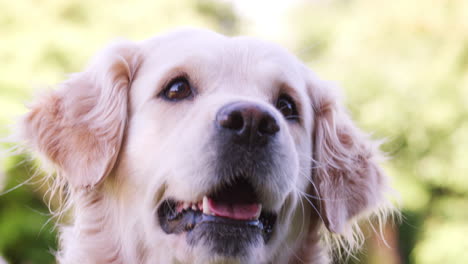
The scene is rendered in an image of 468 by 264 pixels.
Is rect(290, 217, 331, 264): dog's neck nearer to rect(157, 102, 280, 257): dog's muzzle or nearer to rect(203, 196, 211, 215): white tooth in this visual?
rect(157, 102, 280, 257): dog's muzzle

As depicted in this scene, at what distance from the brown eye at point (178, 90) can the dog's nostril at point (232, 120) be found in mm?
582

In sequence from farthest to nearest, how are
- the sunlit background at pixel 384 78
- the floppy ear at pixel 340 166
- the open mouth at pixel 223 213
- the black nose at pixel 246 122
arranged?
1. the sunlit background at pixel 384 78
2. the floppy ear at pixel 340 166
3. the open mouth at pixel 223 213
4. the black nose at pixel 246 122

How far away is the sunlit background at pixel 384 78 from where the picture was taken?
923 cm

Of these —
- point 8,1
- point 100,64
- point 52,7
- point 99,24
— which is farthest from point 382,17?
point 100,64

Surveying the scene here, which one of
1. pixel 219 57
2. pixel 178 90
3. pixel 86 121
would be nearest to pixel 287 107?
pixel 219 57

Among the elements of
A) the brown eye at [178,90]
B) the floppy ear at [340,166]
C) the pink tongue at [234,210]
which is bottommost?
the floppy ear at [340,166]

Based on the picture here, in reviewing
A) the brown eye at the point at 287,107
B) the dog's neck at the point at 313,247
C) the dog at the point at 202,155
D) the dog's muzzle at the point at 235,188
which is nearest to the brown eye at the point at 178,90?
the dog at the point at 202,155

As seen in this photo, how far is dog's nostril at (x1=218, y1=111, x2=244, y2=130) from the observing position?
2615 mm

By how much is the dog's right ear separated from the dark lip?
1.76 feet

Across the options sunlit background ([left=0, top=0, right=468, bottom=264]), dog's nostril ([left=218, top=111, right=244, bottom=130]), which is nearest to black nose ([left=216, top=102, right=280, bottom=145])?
dog's nostril ([left=218, top=111, right=244, bottom=130])

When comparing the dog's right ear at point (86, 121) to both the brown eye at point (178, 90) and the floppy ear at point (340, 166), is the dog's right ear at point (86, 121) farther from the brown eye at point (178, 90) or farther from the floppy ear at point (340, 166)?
the floppy ear at point (340, 166)

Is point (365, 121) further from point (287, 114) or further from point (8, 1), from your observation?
point (8, 1)

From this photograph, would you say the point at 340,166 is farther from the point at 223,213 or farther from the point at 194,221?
the point at 194,221

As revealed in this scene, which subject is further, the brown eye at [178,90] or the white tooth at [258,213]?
the brown eye at [178,90]
